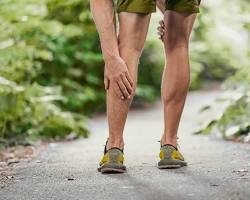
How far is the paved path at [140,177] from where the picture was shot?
2.99 m

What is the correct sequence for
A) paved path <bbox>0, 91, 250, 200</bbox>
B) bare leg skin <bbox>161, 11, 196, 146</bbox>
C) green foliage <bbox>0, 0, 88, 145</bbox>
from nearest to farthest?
1. paved path <bbox>0, 91, 250, 200</bbox>
2. bare leg skin <bbox>161, 11, 196, 146</bbox>
3. green foliage <bbox>0, 0, 88, 145</bbox>

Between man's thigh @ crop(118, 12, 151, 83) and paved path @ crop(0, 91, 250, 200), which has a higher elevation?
man's thigh @ crop(118, 12, 151, 83)

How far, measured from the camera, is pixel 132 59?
3727 millimetres

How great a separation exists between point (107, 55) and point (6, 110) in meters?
2.73

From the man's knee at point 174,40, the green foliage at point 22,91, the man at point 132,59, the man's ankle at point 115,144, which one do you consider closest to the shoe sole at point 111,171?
the man at point 132,59

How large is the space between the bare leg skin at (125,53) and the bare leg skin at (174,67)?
24 cm

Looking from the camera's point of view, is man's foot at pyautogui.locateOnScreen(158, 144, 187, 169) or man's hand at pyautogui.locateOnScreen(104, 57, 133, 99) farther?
man's foot at pyautogui.locateOnScreen(158, 144, 187, 169)

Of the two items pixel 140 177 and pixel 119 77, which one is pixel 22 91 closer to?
pixel 119 77

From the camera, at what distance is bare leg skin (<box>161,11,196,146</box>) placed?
12.9 feet

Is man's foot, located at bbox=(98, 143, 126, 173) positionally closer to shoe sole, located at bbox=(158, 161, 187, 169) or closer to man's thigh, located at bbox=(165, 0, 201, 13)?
shoe sole, located at bbox=(158, 161, 187, 169)

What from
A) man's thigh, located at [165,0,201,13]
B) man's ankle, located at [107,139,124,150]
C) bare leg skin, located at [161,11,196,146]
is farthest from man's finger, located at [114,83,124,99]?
man's thigh, located at [165,0,201,13]

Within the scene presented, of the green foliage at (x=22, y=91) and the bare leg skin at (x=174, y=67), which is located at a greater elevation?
the green foliage at (x=22, y=91)

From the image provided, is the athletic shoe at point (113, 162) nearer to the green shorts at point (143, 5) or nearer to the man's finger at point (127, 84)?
the man's finger at point (127, 84)

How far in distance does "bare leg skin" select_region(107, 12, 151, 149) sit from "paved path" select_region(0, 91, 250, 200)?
262 mm
